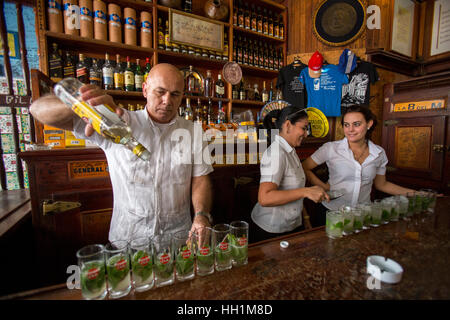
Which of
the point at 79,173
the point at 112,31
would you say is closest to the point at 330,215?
the point at 79,173

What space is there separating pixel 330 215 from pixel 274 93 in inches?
121

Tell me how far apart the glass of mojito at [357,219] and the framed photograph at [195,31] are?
2.74 m

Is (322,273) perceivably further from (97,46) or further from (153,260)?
(97,46)

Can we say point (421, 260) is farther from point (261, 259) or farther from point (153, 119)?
point (153, 119)

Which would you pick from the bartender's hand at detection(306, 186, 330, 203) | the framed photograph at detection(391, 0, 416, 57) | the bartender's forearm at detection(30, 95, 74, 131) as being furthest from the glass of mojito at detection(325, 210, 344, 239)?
the framed photograph at detection(391, 0, 416, 57)

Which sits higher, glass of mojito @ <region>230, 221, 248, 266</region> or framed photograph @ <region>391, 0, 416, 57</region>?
framed photograph @ <region>391, 0, 416, 57</region>

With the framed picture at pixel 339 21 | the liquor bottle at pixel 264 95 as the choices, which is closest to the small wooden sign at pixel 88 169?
the liquor bottle at pixel 264 95

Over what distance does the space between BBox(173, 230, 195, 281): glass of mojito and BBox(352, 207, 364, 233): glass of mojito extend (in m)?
0.86

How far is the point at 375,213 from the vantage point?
4.13 feet

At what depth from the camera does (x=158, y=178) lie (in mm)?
1406

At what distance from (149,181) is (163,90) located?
1.85 feet

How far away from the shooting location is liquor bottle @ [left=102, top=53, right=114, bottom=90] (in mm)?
2500

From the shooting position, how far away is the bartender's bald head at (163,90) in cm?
132

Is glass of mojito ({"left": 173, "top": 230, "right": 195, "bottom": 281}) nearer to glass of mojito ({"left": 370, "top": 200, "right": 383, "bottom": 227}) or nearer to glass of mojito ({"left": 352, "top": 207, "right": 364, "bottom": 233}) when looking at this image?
glass of mojito ({"left": 352, "top": 207, "right": 364, "bottom": 233})
